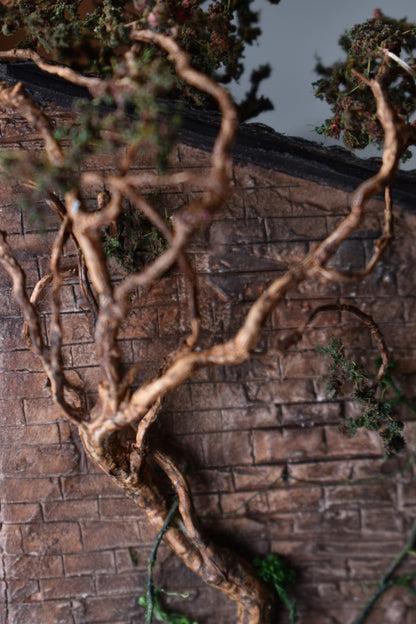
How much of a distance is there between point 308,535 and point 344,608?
355 millimetres

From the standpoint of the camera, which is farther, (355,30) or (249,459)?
(249,459)

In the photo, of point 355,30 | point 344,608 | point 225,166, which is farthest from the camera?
point 344,608

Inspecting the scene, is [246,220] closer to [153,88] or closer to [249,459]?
[153,88]

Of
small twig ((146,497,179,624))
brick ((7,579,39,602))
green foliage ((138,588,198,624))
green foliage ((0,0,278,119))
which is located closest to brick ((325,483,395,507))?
small twig ((146,497,179,624))

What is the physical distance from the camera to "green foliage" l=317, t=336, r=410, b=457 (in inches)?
77.8

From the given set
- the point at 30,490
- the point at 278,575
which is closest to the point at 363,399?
the point at 278,575

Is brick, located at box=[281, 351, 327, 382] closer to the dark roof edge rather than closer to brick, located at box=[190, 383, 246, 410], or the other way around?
brick, located at box=[190, 383, 246, 410]

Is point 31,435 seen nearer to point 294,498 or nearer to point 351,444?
point 294,498

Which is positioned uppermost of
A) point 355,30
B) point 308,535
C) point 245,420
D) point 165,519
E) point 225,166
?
point 355,30

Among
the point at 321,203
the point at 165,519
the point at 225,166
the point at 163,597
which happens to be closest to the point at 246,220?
the point at 321,203

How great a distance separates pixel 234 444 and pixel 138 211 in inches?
41.3

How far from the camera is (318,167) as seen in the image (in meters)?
2.09

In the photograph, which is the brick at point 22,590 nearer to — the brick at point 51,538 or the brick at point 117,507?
the brick at point 51,538

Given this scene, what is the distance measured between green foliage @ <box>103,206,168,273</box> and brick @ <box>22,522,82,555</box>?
3.75ft
